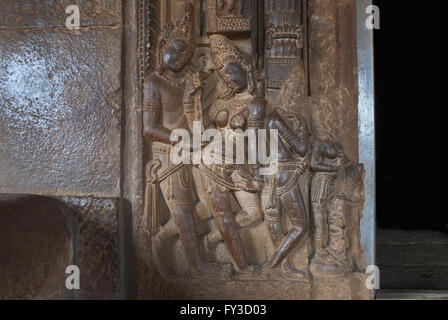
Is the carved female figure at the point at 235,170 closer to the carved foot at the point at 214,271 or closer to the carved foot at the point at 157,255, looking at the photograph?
the carved foot at the point at 214,271

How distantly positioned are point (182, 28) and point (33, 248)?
1.81m

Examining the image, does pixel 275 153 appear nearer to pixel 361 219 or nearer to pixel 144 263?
pixel 361 219

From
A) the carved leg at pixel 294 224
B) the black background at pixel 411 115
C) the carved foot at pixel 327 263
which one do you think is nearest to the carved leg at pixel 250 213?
the carved leg at pixel 294 224

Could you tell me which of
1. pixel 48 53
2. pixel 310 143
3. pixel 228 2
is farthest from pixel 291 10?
pixel 48 53

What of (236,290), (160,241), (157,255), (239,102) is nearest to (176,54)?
(239,102)

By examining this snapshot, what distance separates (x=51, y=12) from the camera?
316 centimetres

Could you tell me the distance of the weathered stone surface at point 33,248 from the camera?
8.26 ft

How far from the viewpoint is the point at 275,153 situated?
2834mm

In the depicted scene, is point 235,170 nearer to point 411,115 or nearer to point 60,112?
point 60,112

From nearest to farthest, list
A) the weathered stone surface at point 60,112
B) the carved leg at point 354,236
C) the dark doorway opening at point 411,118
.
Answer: the carved leg at point 354,236 → the weathered stone surface at point 60,112 → the dark doorway opening at point 411,118

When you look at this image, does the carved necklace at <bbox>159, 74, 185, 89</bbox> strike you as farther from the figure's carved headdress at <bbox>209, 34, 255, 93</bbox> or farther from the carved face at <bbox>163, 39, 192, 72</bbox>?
the figure's carved headdress at <bbox>209, 34, 255, 93</bbox>

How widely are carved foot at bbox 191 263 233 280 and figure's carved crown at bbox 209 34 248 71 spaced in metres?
1.39

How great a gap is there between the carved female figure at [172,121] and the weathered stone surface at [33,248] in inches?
26.2

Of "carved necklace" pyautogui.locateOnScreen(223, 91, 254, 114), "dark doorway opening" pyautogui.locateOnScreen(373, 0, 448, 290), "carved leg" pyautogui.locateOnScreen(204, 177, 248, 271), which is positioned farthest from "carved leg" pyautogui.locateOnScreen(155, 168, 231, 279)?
"dark doorway opening" pyautogui.locateOnScreen(373, 0, 448, 290)
